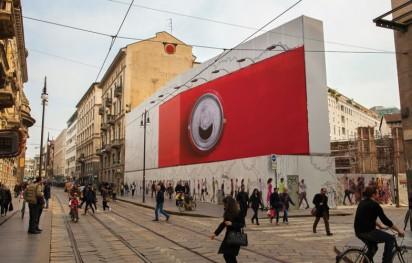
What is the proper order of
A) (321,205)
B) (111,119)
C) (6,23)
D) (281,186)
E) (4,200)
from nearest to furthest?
1. (321,205)
2. (6,23)
3. (4,200)
4. (281,186)
5. (111,119)

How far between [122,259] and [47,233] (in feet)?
18.5

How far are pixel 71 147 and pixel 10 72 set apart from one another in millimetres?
95145

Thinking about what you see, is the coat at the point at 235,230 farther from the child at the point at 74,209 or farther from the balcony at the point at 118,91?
the balcony at the point at 118,91

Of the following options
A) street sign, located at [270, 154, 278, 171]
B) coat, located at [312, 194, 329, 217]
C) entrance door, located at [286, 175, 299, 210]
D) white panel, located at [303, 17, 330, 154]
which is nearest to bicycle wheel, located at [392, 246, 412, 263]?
coat, located at [312, 194, 329, 217]

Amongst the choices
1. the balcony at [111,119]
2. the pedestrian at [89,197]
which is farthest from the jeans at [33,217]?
the balcony at [111,119]

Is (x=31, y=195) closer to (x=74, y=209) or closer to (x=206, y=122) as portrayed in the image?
Result: (x=74, y=209)

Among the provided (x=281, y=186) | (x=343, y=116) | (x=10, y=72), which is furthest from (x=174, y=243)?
(x=343, y=116)

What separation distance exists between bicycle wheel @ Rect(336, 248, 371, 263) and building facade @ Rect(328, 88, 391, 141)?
83784 millimetres

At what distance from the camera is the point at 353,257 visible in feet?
22.2

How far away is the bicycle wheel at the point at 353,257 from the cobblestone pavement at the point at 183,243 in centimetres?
267

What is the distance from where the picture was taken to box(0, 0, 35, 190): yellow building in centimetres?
1872

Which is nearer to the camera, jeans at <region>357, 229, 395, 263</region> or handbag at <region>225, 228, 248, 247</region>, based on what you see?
jeans at <region>357, 229, 395, 263</region>

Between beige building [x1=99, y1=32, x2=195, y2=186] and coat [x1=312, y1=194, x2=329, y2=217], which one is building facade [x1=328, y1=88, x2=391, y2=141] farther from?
coat [x1=312, y1=194, x2=329, y2=217]

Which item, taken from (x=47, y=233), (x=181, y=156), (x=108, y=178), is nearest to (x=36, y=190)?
(x=47, y=233)
